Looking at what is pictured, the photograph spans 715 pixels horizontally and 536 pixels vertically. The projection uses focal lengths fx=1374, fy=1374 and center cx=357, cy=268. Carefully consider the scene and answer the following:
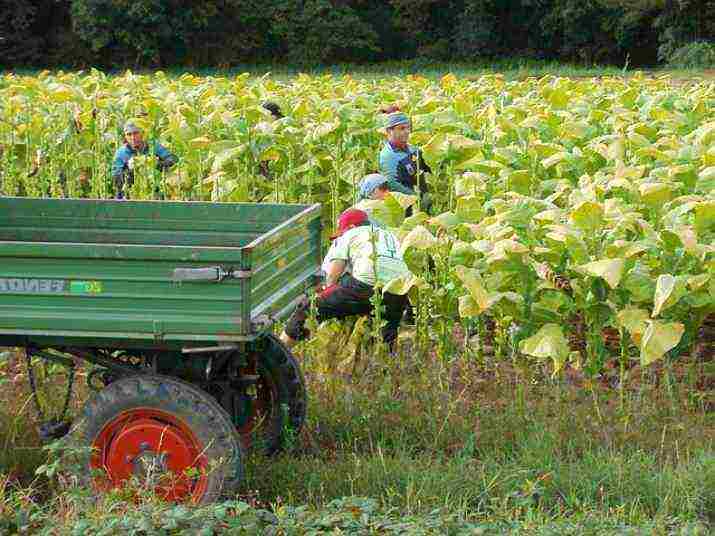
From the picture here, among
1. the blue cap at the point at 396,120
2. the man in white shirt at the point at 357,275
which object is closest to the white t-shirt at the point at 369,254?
the man in white shirt at the point at 357,275

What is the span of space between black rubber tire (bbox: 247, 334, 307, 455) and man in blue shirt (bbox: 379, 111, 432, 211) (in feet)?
14.0

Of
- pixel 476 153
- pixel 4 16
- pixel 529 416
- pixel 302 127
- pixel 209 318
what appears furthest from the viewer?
pixel 4 16

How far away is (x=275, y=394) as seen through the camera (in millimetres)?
7273

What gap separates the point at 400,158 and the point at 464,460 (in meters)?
5.06

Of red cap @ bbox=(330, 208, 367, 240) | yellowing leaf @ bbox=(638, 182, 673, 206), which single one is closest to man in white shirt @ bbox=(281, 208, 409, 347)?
red cap @ bbox=(330, 208, 367, 240)

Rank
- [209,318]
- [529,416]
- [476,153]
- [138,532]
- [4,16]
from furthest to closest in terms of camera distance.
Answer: [4,16]
[476,153]
[529,416]
[209,318]
[138,532]

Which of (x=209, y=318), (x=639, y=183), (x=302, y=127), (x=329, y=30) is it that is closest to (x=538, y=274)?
(x=639, y=183)

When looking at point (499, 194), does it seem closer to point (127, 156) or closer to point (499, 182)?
point (499, 182)

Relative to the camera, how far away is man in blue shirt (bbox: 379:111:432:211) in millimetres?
11484

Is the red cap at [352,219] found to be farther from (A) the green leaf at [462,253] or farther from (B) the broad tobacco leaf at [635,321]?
(B) the broad tobacco leaf at [635,321]

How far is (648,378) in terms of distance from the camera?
27.1 ft

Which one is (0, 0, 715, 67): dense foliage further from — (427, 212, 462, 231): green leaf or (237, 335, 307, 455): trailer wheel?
(237, 335, 307, 455): trailer wheel

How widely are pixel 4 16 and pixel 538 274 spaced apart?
139 ft

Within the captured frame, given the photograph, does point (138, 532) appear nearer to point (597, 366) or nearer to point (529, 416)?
point (529, 416)
